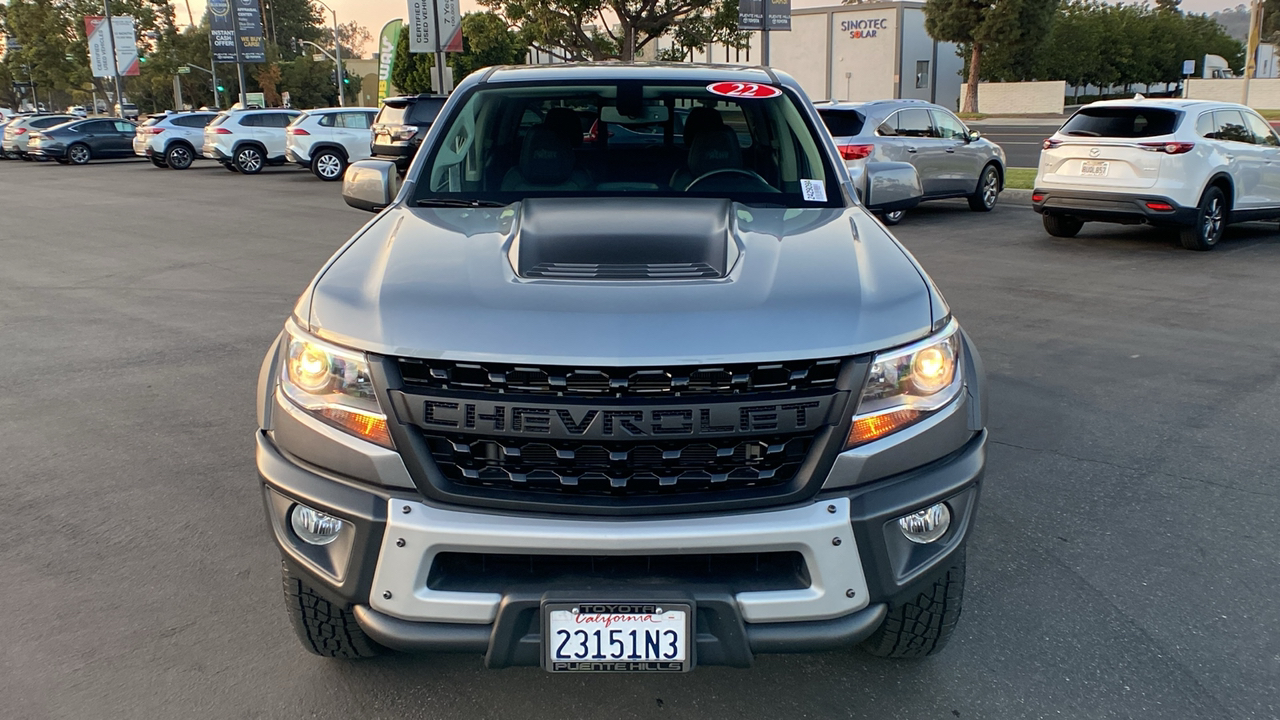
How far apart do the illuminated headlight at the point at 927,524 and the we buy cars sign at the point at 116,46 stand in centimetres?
5653

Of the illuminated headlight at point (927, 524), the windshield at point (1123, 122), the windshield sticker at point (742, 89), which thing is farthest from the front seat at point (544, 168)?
the windshield at point (1123, 122)

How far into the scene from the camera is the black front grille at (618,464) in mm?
2363

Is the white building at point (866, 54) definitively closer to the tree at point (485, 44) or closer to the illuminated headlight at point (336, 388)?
the tree at point (485, 44)

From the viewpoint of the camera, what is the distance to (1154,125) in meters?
11.3

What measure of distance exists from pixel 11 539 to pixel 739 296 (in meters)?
3.18

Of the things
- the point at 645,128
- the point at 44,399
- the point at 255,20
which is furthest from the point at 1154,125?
the point at 255,20

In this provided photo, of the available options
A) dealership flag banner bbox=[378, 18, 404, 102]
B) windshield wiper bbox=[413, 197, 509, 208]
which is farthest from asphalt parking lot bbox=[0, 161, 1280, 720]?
dealership flag banner bbox=[378, 18, 404, 102]

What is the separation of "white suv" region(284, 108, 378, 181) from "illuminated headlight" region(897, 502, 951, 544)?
899 inches

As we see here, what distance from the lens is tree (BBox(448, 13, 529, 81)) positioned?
40969mm

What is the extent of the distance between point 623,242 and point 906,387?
0.90m

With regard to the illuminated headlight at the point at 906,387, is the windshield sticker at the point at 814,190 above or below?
above

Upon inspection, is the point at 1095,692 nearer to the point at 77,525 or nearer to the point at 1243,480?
the point at 1243,480

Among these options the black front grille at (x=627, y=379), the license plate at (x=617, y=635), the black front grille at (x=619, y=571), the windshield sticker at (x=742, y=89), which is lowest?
the license plate at (x=617, y=635)

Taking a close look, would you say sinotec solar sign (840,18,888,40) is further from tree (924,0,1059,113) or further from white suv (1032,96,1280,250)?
white suv (1032,96,1280,250)
